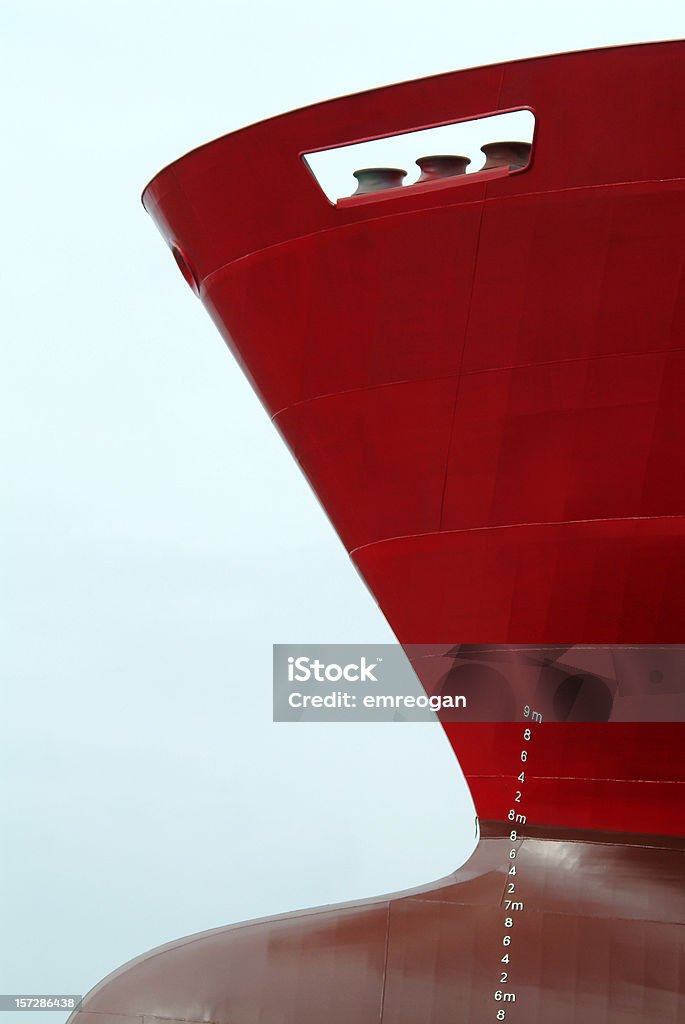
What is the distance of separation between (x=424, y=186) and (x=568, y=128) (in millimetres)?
759

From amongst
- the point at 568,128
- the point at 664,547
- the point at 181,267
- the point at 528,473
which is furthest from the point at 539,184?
the point at 181,267

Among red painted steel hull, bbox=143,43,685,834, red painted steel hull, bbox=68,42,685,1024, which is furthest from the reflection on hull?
red painted steel hull, bbox=143,43,685,834

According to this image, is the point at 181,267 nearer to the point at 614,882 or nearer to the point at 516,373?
the point at 516,373

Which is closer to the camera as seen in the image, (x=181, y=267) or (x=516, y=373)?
(x=516, y=373)

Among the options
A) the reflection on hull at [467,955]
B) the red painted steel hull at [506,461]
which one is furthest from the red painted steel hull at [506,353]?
the reflection on hull at [467,955]

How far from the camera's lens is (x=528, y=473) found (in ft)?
21.4

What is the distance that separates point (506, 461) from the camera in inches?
258

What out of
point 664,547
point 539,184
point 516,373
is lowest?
point 664,547

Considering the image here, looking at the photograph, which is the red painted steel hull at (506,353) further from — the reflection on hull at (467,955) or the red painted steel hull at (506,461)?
the reflection on hull at (467,955)

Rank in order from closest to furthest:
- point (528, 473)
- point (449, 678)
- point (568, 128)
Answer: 1. point (568, 128)
2. point (528, 473)
3. point (449, 678)

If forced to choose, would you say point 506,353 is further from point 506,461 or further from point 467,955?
point 467,955

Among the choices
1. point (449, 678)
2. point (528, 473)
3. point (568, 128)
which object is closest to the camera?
point (568, 128)

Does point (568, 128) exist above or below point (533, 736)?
above

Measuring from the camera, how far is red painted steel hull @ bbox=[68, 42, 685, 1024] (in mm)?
6098
